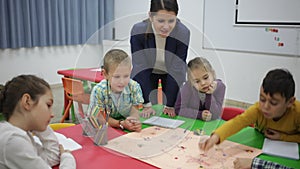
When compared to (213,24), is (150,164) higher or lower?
lower

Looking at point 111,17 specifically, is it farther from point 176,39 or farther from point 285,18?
point 176,39

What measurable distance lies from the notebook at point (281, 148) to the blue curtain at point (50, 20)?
12.4 feet

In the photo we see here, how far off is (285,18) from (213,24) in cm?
88

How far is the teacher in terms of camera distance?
145cm

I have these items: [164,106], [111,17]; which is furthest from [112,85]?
[111,17]

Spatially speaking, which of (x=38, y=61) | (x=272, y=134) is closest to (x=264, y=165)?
(x=272, y=134)

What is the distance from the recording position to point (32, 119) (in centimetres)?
99

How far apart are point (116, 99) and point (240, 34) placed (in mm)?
2620

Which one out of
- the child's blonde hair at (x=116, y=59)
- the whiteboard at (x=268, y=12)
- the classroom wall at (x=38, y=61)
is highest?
the whiteboard at (x=268, y=12)

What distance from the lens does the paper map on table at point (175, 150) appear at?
1120 mm

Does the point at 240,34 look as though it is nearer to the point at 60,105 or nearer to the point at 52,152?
the point at 60,105

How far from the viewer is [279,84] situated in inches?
45.1

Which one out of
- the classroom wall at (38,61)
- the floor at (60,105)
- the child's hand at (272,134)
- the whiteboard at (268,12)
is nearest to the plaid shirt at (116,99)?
the child's hand at (272,134)

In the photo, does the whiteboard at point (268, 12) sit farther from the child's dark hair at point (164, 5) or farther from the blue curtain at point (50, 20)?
the child's dark hair at point (164, 5)
